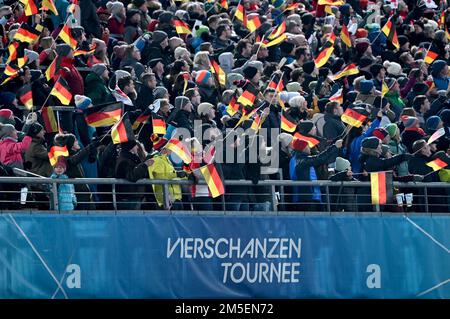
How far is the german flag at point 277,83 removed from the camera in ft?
81.8

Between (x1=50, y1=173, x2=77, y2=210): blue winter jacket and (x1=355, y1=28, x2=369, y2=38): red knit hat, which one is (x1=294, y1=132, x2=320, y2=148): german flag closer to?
(x1=50, y1=173, x2=77, y2=210): blue winter jacket

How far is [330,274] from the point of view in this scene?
24047mm

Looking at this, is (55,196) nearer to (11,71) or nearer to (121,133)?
(121,133)

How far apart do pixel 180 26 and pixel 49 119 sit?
488 centimetres

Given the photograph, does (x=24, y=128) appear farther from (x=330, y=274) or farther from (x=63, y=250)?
(x=330, y=274)

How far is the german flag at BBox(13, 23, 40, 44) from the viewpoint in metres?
25.0

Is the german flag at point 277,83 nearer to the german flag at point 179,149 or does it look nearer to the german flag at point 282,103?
the german flag at point 282,103

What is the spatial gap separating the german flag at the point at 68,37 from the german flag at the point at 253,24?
13.2 feet

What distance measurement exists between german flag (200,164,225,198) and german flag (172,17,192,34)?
5223mm

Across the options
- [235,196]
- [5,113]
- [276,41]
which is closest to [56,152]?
[5,113]

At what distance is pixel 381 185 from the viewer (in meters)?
Result: 23.7

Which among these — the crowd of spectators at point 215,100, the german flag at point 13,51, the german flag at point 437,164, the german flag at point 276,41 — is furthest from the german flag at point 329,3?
the german flag at point 13,51

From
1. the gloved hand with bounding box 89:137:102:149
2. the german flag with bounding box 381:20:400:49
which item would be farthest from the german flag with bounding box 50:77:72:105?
the german flag with bounding box 381:20:400:49
